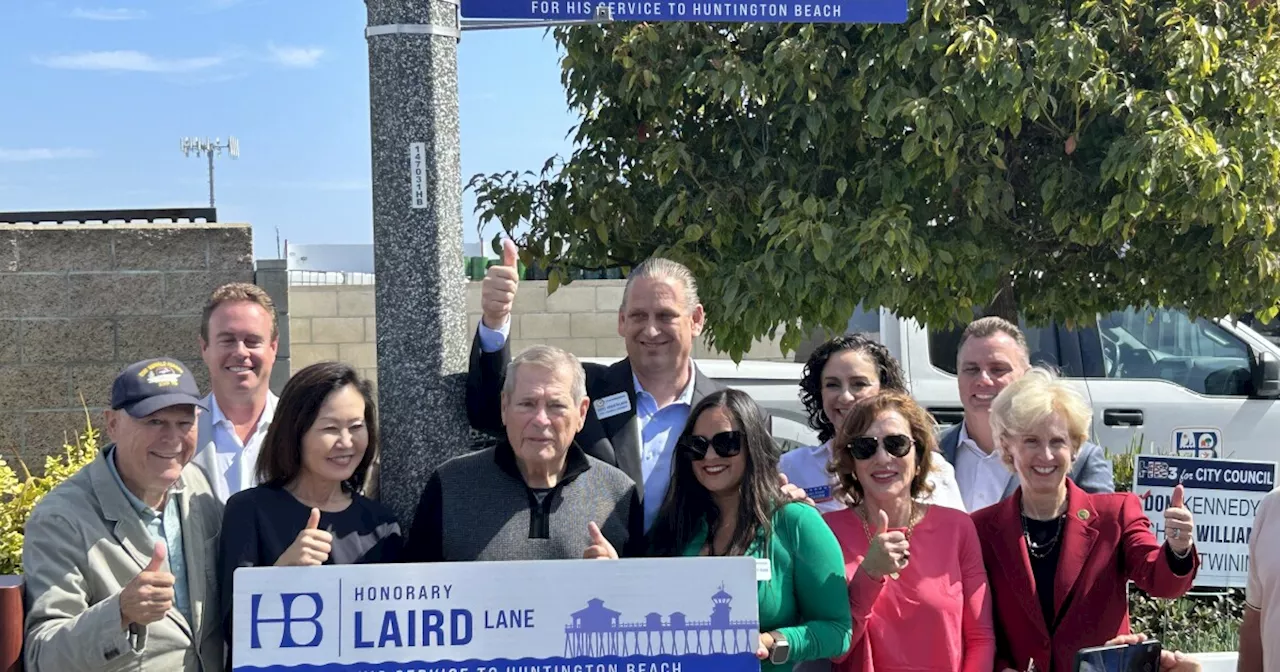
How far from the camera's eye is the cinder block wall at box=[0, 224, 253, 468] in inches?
279

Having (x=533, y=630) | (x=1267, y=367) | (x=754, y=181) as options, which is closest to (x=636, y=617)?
(x=533, y=630)

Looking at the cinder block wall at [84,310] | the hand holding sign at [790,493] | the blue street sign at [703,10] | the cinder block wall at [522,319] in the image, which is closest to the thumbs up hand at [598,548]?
the hand holding sign at [790,493]

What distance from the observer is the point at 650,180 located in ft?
26.8

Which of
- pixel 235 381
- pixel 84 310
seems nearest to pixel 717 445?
pixel 235 381

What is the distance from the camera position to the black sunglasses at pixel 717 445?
3574mm

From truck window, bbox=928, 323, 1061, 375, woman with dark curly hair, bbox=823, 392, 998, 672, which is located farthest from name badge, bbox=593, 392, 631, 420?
truck window, bbox=928, 323, 1061, 375

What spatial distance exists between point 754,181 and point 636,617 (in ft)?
16.0

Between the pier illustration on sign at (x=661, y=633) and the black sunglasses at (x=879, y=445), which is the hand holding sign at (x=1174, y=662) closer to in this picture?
the black sunglasses at (x=879, y=445)

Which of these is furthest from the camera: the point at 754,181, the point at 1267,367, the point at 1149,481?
the point at 1267,367

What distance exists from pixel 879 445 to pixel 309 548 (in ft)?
5.01

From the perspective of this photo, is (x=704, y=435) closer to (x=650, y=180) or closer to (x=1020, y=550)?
(x=1020, y=550)

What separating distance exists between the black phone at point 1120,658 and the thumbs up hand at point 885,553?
502mm

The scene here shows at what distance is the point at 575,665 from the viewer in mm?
3193

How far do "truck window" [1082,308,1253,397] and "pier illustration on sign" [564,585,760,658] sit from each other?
7003 millimetres
